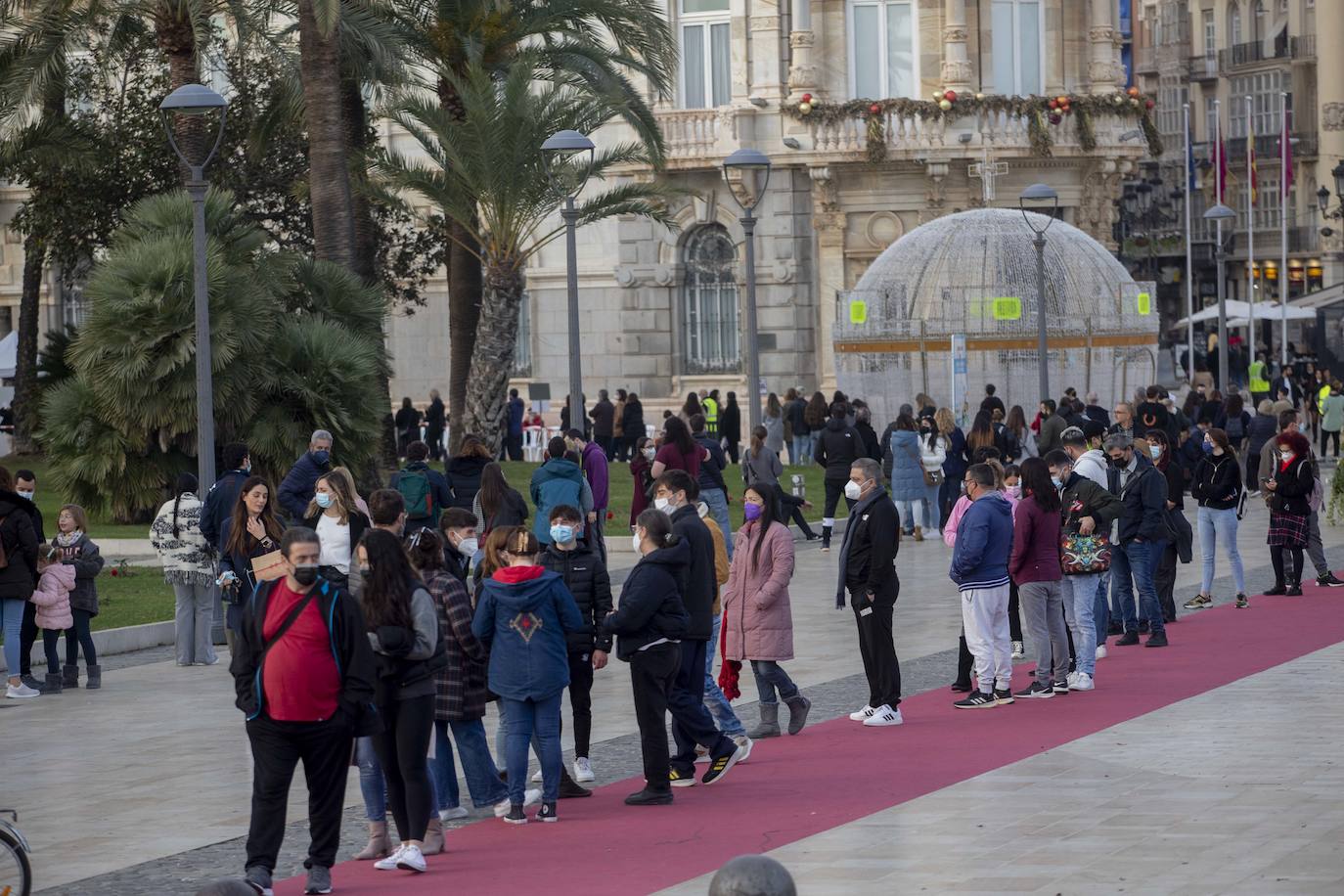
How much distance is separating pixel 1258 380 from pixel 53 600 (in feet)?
95.7

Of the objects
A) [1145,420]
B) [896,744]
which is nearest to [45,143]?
[1145,420]

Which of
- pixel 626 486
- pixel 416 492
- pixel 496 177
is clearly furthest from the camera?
pixel 626 486

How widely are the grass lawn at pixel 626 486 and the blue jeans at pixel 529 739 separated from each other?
→ 14.0 m

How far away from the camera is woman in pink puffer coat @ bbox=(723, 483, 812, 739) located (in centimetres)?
1220

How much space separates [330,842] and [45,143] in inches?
1020

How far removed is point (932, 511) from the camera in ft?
83.7

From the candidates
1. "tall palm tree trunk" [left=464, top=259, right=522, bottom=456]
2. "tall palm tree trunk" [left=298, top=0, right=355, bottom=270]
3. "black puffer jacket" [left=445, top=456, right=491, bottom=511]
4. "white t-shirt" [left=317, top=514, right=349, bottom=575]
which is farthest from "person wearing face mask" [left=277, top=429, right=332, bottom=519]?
"tall palm tree trunk" [left=464, top=259, right=522, bottom=456]

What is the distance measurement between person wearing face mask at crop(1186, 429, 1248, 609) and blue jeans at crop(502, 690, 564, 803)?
29.8ft

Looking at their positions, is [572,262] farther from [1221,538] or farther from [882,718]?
[882,718]

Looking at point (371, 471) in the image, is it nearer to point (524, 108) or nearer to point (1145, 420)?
point (524, 108)

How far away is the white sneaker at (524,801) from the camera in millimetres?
10523

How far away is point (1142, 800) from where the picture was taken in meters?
10.4

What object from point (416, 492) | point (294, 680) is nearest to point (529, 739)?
point (294, 680)

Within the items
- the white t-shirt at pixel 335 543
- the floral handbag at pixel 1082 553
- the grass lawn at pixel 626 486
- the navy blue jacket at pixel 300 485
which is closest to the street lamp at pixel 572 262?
the grass lawn at pixel 626 486
